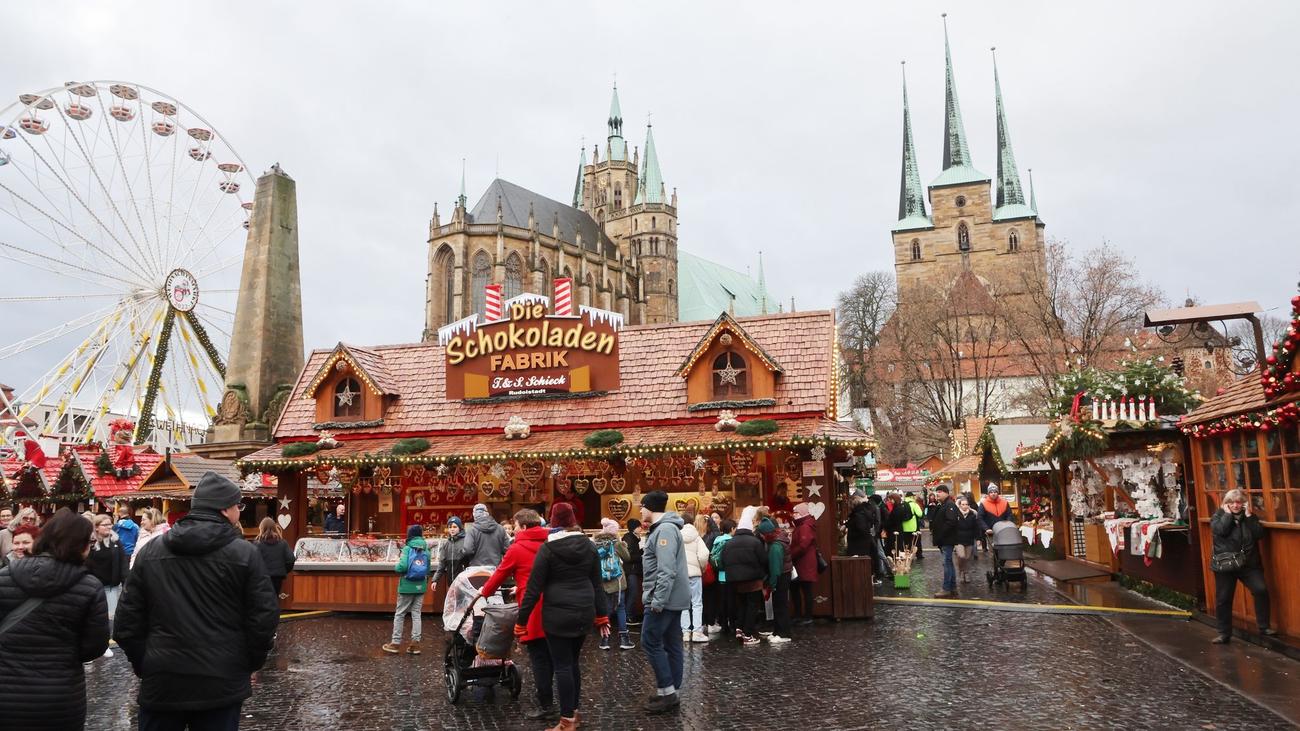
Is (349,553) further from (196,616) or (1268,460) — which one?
(1268,460)

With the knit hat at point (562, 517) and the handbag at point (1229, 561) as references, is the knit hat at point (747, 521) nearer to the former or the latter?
the knit hat at point (562, 517)

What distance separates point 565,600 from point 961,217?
278ft

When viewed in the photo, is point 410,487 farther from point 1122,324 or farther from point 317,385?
point 1122,324

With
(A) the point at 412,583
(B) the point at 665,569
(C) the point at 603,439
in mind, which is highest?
(C) the point at 603,439

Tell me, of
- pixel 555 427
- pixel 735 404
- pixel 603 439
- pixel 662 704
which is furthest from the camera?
pixel 555 427

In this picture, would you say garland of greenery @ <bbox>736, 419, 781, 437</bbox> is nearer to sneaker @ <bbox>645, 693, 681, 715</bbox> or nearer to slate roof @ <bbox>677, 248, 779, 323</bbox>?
sneaker @ <bbox>645, 693, 681, 715</bbox>

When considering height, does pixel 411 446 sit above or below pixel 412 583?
above

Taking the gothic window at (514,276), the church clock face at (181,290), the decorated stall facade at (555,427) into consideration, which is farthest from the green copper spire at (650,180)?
the decorated stall facade at (555,427)

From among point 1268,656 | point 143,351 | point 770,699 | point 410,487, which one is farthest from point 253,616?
point 143,351

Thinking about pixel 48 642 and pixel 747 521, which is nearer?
pixel 48 642

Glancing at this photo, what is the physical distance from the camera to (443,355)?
20.1m

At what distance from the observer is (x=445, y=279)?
76250mm

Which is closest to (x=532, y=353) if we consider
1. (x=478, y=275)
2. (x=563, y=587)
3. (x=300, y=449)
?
(x=300, y=449)

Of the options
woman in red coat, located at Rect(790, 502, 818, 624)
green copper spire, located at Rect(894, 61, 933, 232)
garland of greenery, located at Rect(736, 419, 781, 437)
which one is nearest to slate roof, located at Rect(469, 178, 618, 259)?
green copper spire, located at Rect(894, 61, 933, 232)
